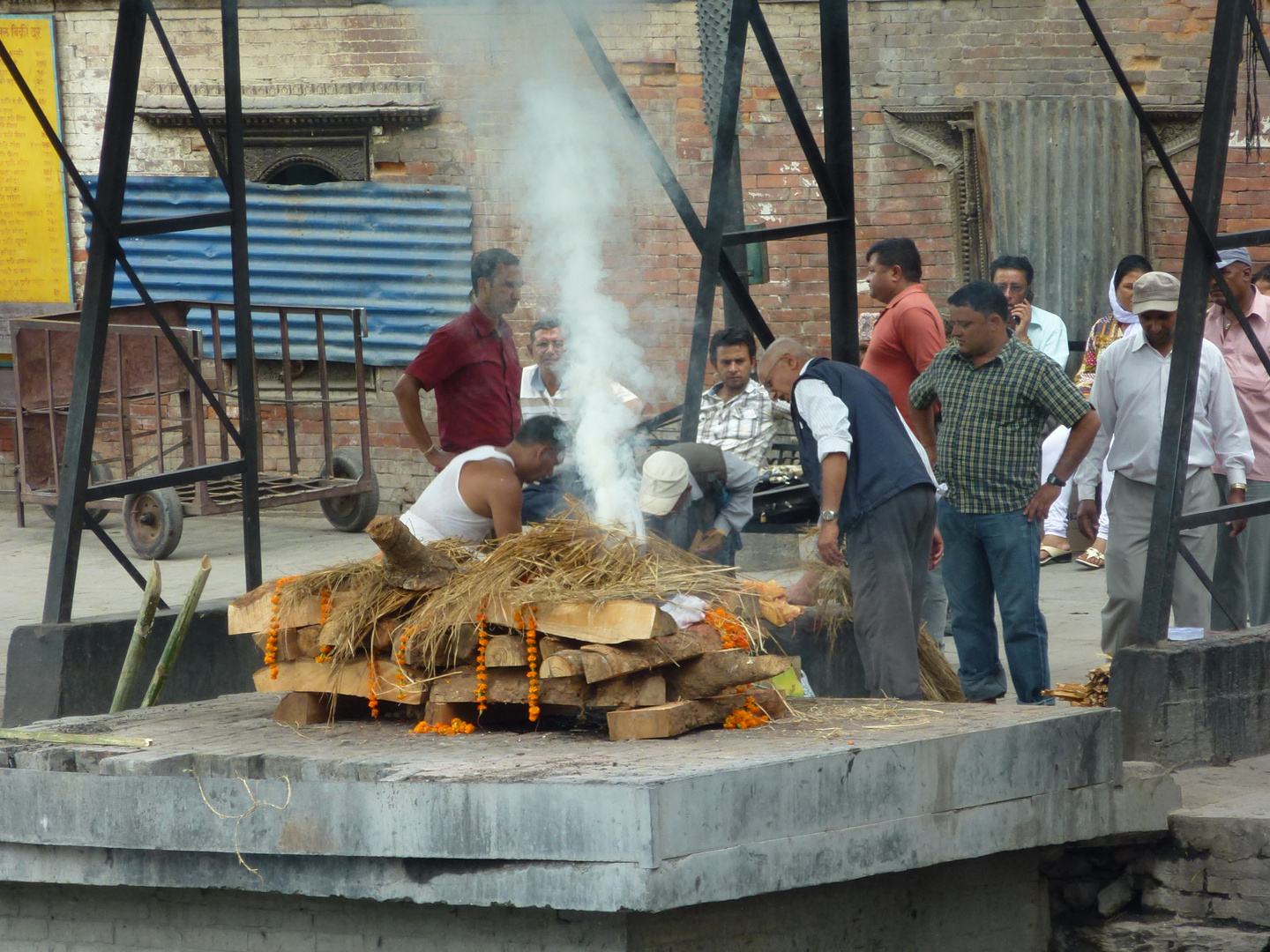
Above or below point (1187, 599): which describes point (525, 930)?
below

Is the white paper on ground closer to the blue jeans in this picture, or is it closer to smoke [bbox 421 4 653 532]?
the blue jeans

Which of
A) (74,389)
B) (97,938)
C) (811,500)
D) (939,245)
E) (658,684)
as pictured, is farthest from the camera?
(939,245)

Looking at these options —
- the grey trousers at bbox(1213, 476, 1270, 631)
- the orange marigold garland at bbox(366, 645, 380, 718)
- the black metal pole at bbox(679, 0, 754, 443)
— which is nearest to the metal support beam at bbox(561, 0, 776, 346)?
the black metal pole at bbox(679, 0, 754, 443)

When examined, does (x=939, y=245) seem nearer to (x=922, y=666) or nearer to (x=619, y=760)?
(x=922, y=666)

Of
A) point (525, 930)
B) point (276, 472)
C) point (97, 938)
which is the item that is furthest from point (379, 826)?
point (276, 472)

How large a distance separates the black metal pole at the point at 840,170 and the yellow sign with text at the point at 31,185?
287 inches

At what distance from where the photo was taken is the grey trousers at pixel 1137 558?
6199 mm

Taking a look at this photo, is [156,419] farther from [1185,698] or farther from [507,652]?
[1185,698]

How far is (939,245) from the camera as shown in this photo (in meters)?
11.2

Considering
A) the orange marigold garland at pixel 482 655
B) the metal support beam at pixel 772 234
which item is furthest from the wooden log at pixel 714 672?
the metal support beam at pixel 772 234

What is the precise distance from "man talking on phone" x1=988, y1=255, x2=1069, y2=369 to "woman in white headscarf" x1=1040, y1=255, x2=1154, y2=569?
191 millimetres

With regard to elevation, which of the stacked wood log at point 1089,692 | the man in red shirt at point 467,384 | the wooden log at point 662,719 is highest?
the man in red shirt at point 467,384

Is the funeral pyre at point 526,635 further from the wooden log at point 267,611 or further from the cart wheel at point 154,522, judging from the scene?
the cart wheel at point 154,522

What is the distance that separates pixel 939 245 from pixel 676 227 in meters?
1.95
